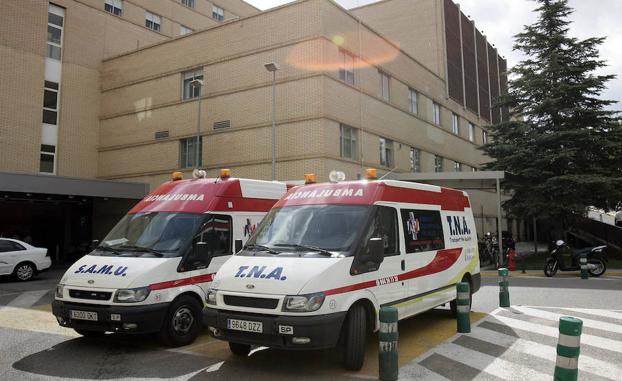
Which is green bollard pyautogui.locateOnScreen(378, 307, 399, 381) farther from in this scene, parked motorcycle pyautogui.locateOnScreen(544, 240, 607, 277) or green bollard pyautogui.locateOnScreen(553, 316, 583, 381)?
parked motorcycle pyautogui.locateOnScreen(544, 240, 607, 277)

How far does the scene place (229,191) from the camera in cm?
845

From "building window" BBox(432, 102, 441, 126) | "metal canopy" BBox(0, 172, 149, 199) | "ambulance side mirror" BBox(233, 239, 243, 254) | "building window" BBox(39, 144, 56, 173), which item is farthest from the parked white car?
"building window" BBox(432, 102, 441, 126)

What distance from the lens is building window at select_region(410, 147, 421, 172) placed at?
28.2 m

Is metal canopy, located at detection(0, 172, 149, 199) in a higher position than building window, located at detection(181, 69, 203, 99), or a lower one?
lower

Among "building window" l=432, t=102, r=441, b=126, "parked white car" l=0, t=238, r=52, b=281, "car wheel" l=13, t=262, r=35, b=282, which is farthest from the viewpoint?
"building window" l=432, t=102, r=441, b=126

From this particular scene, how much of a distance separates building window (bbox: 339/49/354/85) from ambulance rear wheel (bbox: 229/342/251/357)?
17.7 metres

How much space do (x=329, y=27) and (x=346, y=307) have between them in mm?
18256

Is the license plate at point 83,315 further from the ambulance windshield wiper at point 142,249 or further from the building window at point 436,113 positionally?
the building window at point 436,113

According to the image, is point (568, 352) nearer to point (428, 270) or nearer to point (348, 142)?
point (428, 270)

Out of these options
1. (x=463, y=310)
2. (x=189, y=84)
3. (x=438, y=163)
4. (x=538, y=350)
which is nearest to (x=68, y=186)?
(x=189, y=84)

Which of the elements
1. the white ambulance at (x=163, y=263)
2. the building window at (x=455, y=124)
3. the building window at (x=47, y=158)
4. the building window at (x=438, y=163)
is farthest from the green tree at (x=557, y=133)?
the building window at (x=47, y=158)

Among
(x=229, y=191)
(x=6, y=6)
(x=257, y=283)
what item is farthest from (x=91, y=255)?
(x=6, y=6)

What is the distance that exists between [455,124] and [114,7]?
25.0 meters

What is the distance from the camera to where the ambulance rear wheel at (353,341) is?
5676mm
